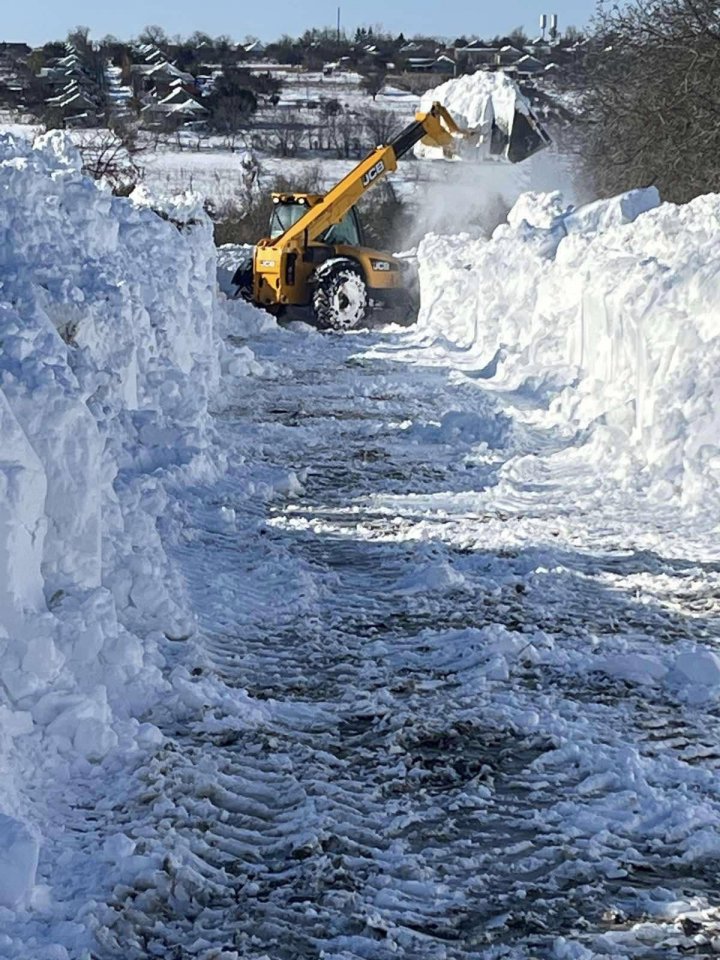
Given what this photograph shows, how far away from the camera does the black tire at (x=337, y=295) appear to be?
19.8 m

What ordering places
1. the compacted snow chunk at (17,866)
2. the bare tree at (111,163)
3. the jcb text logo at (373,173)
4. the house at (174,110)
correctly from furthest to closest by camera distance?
the house at (174,110)
the bare tree at (111,163)
the jcb text logo at (373,173)
the compacted snow chunk at (17,866)

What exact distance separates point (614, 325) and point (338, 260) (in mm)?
9755

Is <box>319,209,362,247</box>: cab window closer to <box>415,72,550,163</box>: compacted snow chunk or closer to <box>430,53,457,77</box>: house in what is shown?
<box>415,72,550,163</box>: compacted snow chunk

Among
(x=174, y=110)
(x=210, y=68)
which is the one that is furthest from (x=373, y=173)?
(x=210, y=68)

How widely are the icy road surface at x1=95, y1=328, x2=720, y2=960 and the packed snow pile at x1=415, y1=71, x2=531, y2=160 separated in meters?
15.6

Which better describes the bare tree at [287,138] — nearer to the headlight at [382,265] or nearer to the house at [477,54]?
the house at [477,54]

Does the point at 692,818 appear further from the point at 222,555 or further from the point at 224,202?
the point at 224,202

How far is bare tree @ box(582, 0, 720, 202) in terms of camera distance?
A: 20.1m

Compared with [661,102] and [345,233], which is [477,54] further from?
[345,233]

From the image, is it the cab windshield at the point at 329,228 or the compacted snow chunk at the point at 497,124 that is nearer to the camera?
the cab windshield at the point at 329,228

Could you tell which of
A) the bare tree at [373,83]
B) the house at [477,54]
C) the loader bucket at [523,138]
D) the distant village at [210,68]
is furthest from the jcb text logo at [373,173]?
the house at [477,54]

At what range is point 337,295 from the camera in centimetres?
1972

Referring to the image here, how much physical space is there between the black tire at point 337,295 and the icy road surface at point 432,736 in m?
11.2

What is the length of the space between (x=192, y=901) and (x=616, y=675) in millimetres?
2461
